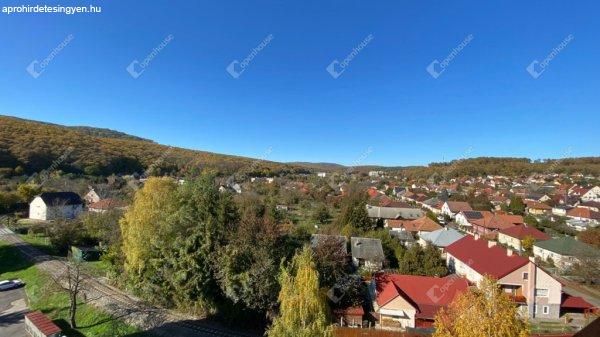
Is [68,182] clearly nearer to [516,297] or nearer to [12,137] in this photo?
[12,137]

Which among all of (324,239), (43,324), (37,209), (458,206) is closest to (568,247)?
(324,239)

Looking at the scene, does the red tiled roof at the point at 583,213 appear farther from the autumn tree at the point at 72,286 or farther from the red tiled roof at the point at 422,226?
the autumn tree at the point at 72,286

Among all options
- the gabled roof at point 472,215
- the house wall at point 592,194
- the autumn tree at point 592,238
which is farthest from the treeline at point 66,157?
the house wall at point 592,194

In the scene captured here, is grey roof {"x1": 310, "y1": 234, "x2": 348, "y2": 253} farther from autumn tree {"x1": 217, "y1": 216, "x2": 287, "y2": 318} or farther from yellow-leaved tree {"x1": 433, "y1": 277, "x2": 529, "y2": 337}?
yellow-leaved tree {"x1": 433, "y1": 277, "x2": 529, "y2": 337}

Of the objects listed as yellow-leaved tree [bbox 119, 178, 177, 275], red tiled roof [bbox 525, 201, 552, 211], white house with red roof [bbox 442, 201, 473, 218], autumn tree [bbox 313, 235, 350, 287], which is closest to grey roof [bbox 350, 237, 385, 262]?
autumn tree [bbox 313, 235, 350, 287]

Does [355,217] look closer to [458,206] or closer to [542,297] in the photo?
[542,297]

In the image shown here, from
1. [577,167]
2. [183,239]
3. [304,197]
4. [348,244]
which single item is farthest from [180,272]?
[577,167]

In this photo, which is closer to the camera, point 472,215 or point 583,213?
point 472,215
